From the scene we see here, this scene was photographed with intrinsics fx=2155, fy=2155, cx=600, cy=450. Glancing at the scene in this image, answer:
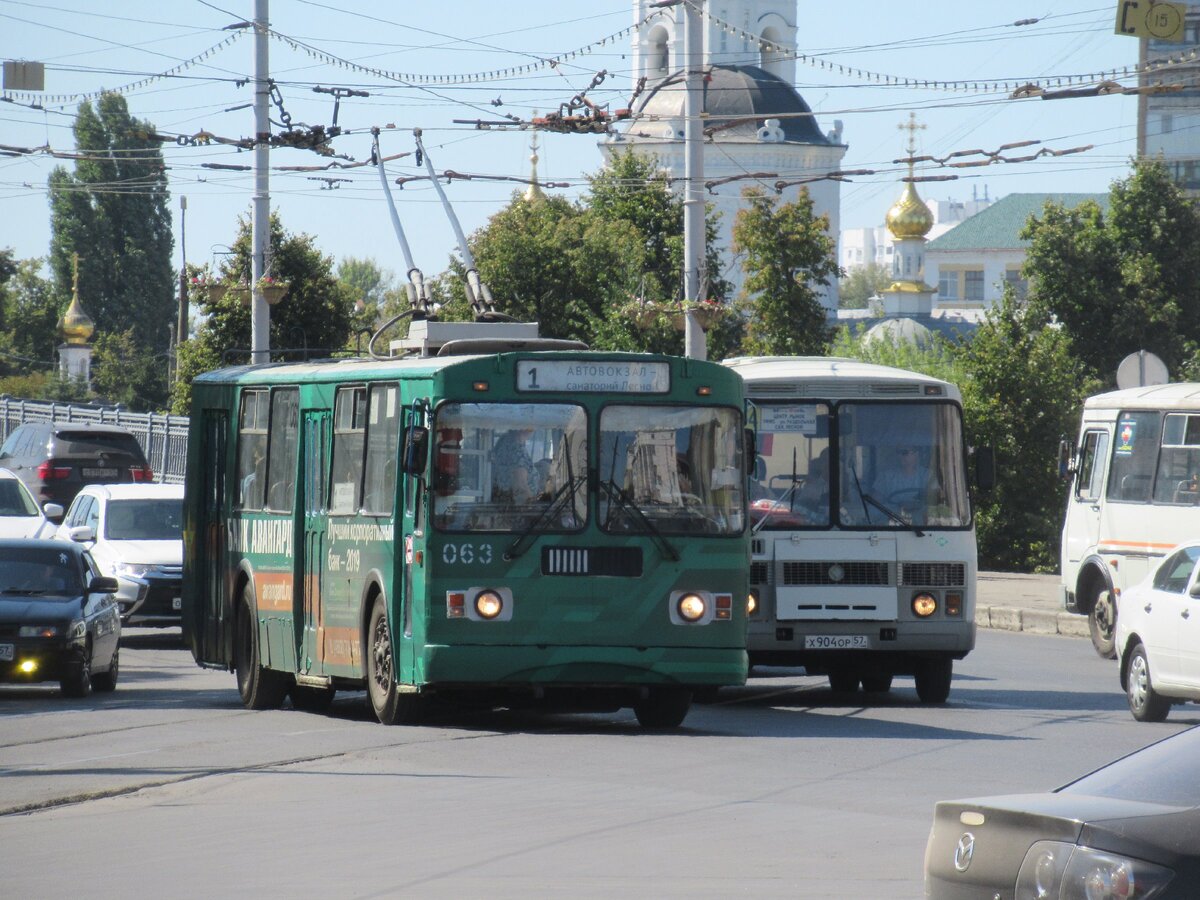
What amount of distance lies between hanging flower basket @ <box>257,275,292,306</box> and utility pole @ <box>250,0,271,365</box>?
6cm

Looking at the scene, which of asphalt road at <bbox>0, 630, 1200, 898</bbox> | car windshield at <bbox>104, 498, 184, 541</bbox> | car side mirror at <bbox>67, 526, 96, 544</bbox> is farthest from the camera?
car windshield at <bbox>104, 498, 184, 541</bbox>

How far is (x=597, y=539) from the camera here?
1434 centimetres

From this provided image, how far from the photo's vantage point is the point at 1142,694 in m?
16.1

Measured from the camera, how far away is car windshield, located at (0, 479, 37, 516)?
2766cm

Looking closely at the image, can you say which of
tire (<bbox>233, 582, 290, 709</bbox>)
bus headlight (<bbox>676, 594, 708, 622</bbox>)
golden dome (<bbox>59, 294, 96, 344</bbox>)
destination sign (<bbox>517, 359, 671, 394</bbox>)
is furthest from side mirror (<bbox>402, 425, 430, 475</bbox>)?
golden dome (<bbox>59, 294, 96, 344</bbox>)

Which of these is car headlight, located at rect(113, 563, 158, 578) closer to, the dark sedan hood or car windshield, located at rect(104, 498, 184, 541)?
car windshield, located at rect(104, 498, 184, 541)

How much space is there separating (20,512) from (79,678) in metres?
10.3

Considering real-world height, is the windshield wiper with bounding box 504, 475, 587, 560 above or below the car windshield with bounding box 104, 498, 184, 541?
above

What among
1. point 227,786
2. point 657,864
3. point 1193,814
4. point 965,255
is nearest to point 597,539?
point 227,786

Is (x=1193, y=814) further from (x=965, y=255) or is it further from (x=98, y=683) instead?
(x=965, y=255)

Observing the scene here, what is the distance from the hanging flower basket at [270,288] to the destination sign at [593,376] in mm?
18575

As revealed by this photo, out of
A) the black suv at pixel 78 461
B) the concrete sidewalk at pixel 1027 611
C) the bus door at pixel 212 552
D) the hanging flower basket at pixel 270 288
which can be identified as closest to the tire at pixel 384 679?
the bus door at pixel 212 552

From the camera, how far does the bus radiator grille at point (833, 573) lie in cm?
1688

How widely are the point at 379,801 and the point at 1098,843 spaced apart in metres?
6.16
